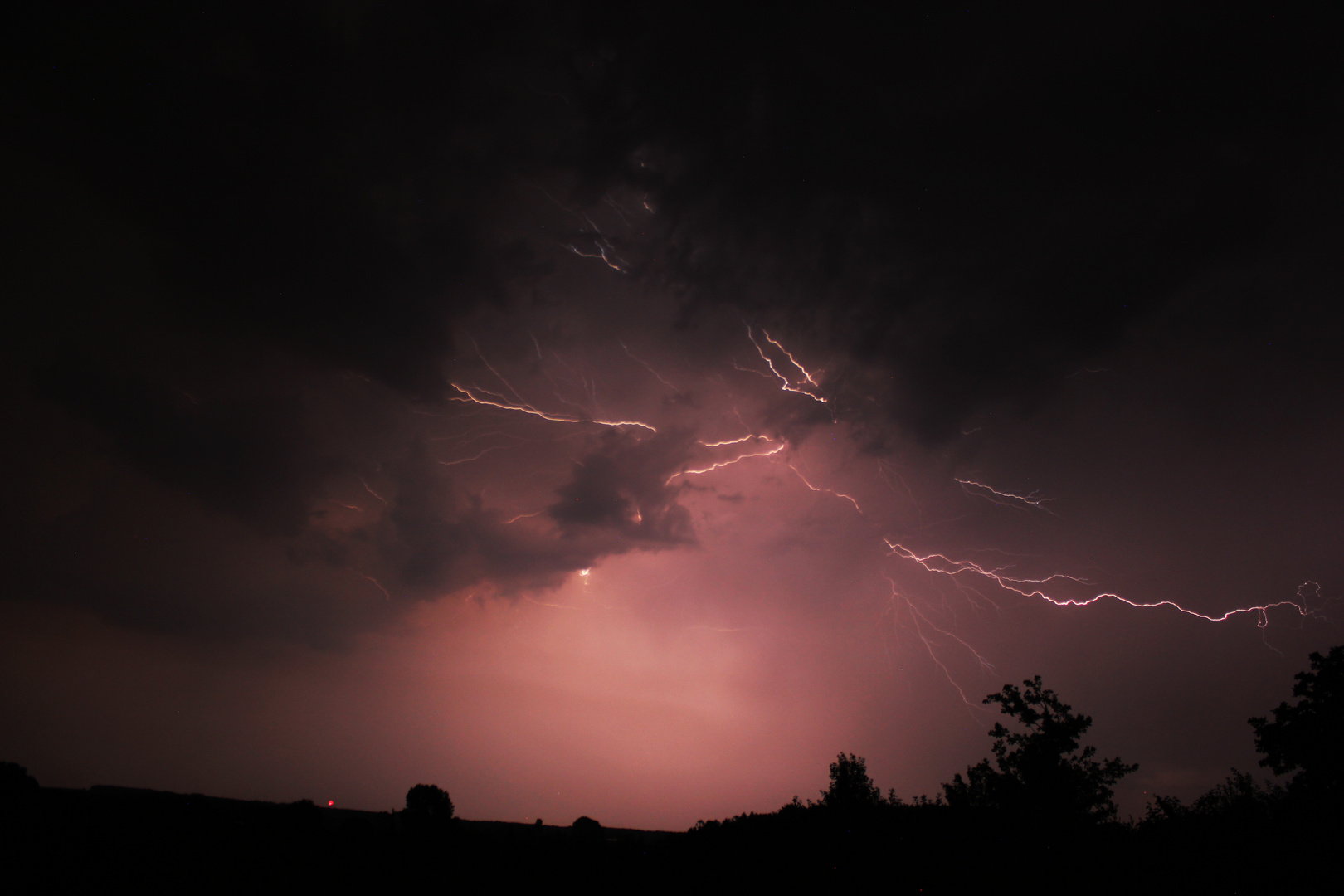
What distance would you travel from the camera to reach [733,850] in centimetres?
1103

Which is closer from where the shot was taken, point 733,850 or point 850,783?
point 733,850

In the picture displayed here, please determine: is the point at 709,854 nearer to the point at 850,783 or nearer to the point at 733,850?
the point at 733,850

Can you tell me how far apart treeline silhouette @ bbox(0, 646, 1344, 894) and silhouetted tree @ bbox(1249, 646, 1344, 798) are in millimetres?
10316

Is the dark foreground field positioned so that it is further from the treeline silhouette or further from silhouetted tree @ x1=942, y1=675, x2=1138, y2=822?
silhouetted tree @ x1=942, y1=675, x2=1138, y2=822

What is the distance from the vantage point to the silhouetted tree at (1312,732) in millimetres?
17422

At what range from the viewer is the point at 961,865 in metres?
8.51

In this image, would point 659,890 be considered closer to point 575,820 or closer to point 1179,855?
point 1179,855

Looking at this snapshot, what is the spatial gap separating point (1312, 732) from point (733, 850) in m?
21.4

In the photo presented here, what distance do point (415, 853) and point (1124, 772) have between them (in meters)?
23.1

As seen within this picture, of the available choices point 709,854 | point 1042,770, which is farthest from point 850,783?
point 709,854

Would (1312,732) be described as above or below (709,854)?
above

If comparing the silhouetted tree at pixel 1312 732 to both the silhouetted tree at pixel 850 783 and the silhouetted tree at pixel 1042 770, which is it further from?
the silhouetted tree at pixel 850 783

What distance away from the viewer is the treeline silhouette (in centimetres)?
730

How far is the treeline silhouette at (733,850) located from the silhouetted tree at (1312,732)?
10.3 m
